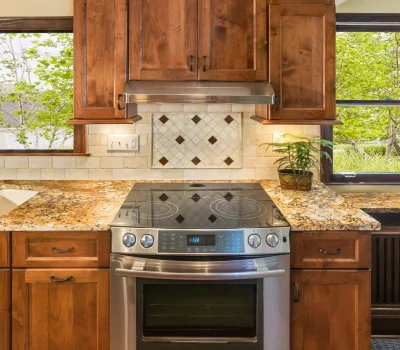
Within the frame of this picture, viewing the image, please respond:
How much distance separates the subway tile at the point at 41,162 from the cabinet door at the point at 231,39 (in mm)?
1155

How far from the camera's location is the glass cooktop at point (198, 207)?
2.02m

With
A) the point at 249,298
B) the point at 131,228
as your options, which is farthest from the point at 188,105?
the point at 249,298

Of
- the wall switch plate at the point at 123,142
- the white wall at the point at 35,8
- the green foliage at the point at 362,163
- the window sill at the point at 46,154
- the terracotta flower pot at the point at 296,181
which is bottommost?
the terracotta flower pot at the point at 296,181

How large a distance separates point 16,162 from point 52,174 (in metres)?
0.24

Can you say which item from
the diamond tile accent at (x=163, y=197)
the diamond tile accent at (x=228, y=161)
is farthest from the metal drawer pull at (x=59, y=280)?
the diamond tile accent at (x=228, y=161)

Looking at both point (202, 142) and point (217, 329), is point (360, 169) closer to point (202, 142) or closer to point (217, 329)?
point (202, 142)

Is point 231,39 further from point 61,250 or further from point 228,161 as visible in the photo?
point 61,250

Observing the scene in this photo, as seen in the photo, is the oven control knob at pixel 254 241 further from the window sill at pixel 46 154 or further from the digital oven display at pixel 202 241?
the window sill at pixel 46 154

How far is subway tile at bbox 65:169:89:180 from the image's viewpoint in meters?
2.94

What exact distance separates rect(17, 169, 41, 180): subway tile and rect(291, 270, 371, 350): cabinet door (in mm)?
1791

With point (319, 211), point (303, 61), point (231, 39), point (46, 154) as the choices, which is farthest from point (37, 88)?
point (319, 211)

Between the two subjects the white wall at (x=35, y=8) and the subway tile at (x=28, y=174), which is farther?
the subway tile at (x=28, y=174)

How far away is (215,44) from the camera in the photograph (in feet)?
8.25

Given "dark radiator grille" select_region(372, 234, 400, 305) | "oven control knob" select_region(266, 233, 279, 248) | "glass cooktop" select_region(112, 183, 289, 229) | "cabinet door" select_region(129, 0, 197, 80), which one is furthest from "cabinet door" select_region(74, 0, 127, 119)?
"dark radiator grille" select_region(372, 234, 400, 305)
